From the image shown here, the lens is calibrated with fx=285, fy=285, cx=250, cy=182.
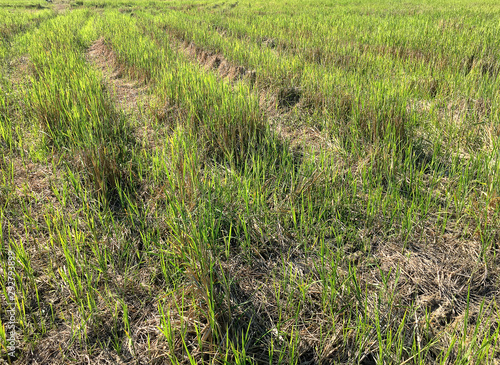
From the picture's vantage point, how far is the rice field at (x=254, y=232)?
1.03m

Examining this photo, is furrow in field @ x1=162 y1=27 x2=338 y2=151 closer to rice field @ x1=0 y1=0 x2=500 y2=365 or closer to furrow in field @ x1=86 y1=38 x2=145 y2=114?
rice field @ x1=0 y1=0 x2=500 y2=365

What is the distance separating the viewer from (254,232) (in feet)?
4.86

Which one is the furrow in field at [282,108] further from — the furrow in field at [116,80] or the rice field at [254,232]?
the furrow in field at [116,80]

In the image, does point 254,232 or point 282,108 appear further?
point 282,108

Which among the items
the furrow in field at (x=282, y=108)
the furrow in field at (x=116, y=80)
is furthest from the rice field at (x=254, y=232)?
the furrow in field at (x=116, y=80)

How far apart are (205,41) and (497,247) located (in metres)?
5.71

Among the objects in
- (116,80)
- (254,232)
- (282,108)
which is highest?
(116,80)

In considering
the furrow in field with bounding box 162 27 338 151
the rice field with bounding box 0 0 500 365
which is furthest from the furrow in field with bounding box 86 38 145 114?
the furrow in field with bounding box 162 27 338 151

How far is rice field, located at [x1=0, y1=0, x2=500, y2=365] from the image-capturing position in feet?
3.37

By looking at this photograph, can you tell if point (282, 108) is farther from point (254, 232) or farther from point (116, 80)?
point (116, 80)

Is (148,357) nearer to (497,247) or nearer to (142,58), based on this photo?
(497,247)

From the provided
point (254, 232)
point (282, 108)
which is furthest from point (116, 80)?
point (254, 232)

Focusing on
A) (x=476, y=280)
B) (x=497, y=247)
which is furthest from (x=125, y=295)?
(x=497, y=247)

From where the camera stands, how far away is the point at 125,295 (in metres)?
1.21
